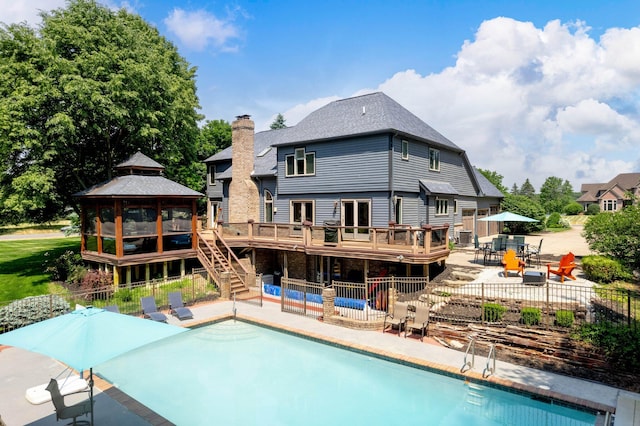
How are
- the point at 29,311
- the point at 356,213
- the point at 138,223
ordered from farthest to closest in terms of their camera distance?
the point at 356,213 → the point at 138,223 → the point at 29,311

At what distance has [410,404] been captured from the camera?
363 inches

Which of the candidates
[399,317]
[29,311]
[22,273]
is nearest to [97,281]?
[29,311]

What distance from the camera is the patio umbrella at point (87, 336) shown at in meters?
6.19

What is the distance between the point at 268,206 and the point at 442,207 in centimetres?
1125

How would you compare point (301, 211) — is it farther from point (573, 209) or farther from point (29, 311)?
point (573, 209)

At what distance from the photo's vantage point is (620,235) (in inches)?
673

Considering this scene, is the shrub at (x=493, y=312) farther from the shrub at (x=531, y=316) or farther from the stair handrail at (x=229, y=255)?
the stair handrail at (x=229, y=255)

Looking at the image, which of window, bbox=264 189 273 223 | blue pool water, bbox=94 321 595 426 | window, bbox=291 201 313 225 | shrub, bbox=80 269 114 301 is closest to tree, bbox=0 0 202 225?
shrub, bbox=80 269 114 301

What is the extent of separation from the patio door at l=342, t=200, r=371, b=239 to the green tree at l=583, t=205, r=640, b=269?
1108 centimetres

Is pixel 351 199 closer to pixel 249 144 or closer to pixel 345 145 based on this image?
pixel 345 145

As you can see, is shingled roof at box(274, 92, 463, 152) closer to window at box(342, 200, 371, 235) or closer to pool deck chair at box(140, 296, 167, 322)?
window at box(342, 200, 371, 235)

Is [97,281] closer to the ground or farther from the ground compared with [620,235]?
closer to the ground

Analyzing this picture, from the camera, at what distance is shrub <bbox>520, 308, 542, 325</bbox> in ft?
38.9

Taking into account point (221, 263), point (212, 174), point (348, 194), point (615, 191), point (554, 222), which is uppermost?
point (212, 174)
